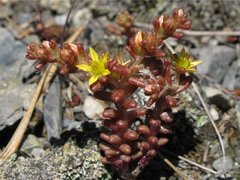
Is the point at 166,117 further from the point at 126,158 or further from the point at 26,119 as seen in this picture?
the point at 26,119

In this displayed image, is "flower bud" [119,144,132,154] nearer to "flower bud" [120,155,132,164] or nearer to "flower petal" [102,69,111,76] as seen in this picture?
"flower bud" [120,155,132,164]

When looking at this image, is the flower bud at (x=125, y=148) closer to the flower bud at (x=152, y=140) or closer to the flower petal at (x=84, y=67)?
the flower bud at (x=152, y=140)

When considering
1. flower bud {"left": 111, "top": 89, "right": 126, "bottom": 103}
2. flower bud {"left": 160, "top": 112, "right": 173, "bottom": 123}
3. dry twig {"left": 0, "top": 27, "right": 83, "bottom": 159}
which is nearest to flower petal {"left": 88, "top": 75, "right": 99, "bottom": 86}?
flower bud {"left": 111, "top": 89, "right": 126, "bottom": 103}

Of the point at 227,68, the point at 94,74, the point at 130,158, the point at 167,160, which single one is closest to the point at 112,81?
the point at 94,74

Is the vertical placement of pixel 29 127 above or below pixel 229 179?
above

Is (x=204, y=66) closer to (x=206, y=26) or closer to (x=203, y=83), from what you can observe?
(x=203, y=83)

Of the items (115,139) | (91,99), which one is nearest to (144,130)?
(115,139)
